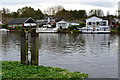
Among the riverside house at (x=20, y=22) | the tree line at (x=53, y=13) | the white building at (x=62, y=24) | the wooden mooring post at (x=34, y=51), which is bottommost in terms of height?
the wooden mooring post at (x=34, y=51)

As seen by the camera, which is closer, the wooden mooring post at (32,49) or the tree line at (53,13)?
the wooden mooring post at (32,49)

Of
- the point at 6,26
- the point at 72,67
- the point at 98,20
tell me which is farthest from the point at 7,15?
the point at 72,67

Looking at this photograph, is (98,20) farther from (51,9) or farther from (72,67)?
(72,67)

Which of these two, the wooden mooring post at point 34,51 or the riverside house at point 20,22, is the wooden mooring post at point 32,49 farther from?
the riverside house at point 20,22

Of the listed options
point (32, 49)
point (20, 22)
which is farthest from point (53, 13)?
point (32, 49)

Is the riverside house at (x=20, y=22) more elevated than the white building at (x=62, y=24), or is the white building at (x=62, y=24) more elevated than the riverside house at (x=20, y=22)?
the riverside house at (x=20, y=22)

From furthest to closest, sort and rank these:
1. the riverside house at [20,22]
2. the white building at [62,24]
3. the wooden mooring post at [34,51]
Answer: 1. the riverside house at [20,22]
2. the white building at [62,24]
3. the wooden mooring post at [34,51]

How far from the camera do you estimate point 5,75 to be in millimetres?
8359

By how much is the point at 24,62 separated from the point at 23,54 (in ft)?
1.15

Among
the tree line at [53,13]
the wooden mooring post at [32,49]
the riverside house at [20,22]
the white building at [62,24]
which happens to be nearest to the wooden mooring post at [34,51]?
the wooden mooring post at [32,49]

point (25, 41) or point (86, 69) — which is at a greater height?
point (25, 41)

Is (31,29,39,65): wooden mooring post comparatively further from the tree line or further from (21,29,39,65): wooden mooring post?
the tree line

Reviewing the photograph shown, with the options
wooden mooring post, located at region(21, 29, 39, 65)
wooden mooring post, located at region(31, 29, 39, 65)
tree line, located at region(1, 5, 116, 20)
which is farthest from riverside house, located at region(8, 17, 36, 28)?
wooden mooring post, located at region(31, 29, 39, 65)

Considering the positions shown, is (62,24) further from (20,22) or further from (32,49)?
(32,49)
